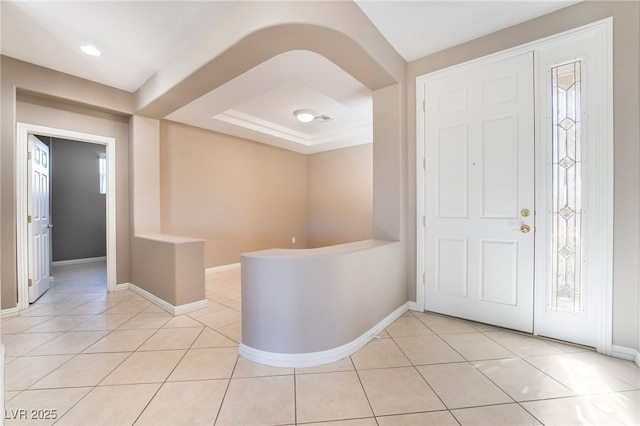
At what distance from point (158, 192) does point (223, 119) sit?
1477mm

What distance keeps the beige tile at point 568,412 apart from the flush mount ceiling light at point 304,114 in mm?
3988

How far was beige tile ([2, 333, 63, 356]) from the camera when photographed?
1.97m

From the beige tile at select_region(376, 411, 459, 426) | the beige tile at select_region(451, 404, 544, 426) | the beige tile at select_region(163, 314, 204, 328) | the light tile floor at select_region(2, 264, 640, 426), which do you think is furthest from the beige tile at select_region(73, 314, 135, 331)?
the beige tile at select_region(451, 404, 544, 426)

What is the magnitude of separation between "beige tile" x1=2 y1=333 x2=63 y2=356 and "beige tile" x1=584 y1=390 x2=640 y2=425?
3796mm

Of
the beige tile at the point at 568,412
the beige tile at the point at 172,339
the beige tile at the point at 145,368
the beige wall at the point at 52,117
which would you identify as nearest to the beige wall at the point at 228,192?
the beige wall at the point at 52,117

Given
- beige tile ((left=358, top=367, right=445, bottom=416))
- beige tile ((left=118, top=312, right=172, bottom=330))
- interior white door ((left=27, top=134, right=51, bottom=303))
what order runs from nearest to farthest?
1. beige tile ((left=358, top=367, right=445, bottom=416))
2. beige tile ((left=118, top=312, right=172, bottom=330))
3. interior white door ((left=27, top=134, right=51, bottom=303))

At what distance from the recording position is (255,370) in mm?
1754

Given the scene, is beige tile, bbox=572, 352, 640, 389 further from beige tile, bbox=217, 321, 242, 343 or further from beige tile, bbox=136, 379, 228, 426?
beige tile, bbox=217, 321, 242, 343

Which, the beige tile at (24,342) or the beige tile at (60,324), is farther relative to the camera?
the beige tile at (60,324)

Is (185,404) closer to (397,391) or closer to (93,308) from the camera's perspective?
(397,391)

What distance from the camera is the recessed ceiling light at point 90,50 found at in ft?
8.21

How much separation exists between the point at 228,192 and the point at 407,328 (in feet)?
12.5

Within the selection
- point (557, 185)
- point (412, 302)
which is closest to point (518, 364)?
point (412, 302)

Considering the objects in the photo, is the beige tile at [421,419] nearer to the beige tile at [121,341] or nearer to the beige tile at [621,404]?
the beige tile at [621,404]
